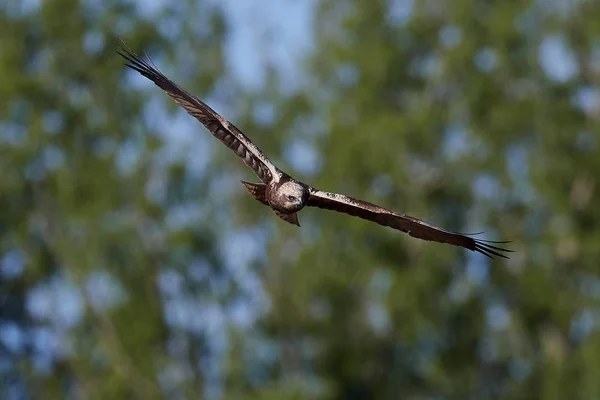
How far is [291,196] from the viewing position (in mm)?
12836

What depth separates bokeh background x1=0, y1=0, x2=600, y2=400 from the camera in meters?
31.3

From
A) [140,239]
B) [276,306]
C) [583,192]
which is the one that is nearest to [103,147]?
[140,239]

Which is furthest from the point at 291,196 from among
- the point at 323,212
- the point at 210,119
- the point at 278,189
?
the point at 323,212

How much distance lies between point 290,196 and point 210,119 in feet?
3.12

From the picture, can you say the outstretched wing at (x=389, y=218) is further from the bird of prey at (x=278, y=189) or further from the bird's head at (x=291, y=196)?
the bird's head at (x=291, y=196)

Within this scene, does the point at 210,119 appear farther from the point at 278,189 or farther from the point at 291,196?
the point at 291,196

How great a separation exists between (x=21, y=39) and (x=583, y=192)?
1289 centimetres

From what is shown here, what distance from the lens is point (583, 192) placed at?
3297cm

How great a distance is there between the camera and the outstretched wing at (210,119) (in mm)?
12711

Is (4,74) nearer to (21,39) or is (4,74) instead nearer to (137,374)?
(21,39)

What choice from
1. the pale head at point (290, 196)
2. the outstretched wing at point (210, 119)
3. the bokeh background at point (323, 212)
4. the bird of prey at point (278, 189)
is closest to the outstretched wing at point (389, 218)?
the bird of prey at point (278, 189)

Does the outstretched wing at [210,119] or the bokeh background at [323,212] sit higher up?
the bokeh background at [323,212]

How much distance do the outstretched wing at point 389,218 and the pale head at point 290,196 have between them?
240 mm

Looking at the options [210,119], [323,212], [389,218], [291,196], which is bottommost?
[291,196]
